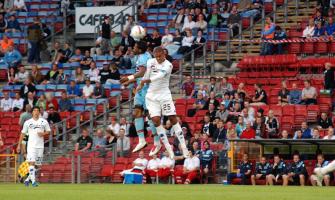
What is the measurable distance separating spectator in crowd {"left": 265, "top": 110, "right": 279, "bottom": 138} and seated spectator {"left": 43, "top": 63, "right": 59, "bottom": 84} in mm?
10460

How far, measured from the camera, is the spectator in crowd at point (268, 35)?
3381 cm

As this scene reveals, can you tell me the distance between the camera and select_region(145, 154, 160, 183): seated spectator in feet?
97.0

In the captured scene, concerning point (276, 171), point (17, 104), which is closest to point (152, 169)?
point (276, 171)

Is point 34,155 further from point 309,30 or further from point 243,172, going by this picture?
point 309,30

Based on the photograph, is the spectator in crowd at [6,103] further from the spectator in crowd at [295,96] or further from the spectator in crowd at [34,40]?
the spectator in crowd at [295,96]

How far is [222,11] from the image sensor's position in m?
37.2

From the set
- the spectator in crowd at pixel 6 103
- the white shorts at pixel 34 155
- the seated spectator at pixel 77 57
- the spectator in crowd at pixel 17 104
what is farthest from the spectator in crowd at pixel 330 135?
the spectator in crowd at pixel 6 103

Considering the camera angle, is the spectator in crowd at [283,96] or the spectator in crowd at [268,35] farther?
the spectator in crowd at [268,35]

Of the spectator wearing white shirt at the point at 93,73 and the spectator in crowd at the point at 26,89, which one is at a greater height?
the spectator wearing white shirt at the point at 93,73

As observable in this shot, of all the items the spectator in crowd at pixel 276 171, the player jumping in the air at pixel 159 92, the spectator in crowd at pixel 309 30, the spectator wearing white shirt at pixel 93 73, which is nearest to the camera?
the player jumping in the air at pixel 159 92

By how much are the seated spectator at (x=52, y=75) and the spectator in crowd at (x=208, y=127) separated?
8463mm

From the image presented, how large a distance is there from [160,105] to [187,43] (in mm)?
13097
